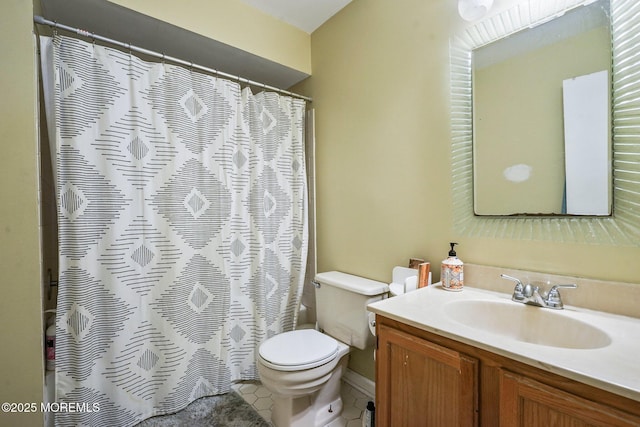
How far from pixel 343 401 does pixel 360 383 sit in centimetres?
14

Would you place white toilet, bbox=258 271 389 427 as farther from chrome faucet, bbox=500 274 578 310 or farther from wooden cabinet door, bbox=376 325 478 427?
chrome faucet, bbox=500 274 578 310

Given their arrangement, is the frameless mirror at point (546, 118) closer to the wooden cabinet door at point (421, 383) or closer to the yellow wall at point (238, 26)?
the wooden cabinet door at point (421, 383)

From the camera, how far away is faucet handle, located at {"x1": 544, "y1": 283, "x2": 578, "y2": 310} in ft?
3.18

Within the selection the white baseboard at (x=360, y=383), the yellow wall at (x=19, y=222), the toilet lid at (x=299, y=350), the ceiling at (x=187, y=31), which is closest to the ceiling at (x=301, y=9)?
the ceiling at (x=187, y=31)

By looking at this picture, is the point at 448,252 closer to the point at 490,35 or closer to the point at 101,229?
the point at 490,35

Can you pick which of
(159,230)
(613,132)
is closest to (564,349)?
(613,132)

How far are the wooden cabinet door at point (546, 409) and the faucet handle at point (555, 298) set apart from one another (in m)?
0.42

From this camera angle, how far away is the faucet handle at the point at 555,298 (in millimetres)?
968

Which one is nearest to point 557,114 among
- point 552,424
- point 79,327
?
point 552,424

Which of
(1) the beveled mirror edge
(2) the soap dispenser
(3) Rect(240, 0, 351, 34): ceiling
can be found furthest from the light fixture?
(2) the soap dispenser

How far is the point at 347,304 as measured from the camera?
1615 mm

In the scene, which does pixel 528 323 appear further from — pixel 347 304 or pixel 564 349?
pixel 347 304

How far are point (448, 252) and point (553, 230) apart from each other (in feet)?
1.34

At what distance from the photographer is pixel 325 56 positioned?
2020mm
